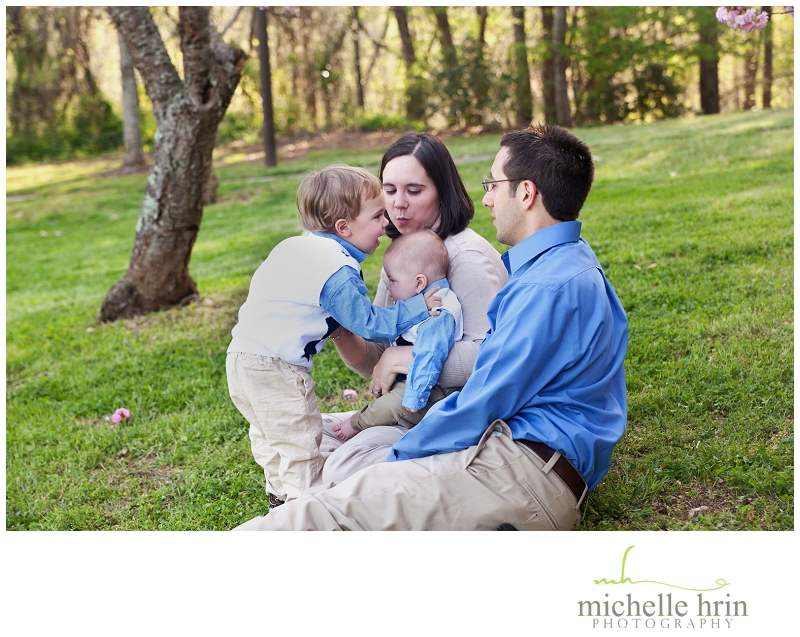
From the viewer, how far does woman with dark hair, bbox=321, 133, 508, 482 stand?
107 inches

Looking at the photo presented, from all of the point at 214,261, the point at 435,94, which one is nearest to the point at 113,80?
the point at 435,94

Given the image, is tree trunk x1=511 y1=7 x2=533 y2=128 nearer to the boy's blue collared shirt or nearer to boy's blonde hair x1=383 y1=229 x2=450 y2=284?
boy's blonde hair x1=383 y1=229 x2=450 y2=284

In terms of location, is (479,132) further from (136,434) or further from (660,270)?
(136,434)

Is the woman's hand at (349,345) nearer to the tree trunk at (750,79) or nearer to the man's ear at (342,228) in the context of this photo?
the man's ear at (342,228)

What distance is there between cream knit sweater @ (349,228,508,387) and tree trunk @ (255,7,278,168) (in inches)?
429

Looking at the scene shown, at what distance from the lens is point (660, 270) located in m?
5.22

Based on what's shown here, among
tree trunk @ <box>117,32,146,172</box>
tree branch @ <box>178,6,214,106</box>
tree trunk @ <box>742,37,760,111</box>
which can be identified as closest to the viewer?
tree branch @ <box>178,6,214,106</box>

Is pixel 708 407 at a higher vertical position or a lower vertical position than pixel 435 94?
lower

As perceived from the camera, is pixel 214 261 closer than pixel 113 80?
Yes

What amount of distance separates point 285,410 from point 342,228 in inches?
27.0

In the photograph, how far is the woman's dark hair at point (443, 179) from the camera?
2830mm

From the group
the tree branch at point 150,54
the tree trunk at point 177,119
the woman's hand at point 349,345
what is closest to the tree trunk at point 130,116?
the tree branch at point 150,54

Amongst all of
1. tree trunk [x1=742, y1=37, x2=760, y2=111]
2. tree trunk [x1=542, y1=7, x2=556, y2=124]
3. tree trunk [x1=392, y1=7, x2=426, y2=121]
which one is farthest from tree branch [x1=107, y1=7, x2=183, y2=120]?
tree trunk [x1=742, y1=37, x2=760, y2=111]

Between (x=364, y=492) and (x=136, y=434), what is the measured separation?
7.09 ft
